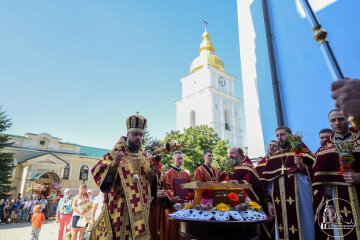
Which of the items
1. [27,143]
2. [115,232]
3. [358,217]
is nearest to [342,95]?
[358,217]

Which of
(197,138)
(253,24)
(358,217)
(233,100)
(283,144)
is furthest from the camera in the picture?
(233,100)

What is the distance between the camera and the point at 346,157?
3.01 meters

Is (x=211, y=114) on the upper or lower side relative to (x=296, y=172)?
upper

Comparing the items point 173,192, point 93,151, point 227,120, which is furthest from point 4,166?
point 227,120

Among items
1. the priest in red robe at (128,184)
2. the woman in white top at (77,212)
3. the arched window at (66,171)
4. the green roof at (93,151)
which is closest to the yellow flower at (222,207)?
the priest in red robe at (128,184)

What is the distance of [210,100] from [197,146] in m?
16.9

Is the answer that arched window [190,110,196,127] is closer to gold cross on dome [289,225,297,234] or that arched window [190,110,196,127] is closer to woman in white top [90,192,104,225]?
→ woman in white top [90,192,104,225]

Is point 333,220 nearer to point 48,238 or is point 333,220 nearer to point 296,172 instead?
point 296,172

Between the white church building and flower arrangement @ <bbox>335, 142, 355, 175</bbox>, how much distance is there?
120ft

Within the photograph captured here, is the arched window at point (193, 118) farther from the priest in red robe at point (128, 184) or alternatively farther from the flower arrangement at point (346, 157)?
the flower arrangement at point (346, 157)

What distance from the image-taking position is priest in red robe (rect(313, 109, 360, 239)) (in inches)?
119

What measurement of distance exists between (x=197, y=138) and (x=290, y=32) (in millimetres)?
19610

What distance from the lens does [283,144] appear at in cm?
464

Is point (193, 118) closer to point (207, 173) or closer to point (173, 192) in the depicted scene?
point (207, 173)
